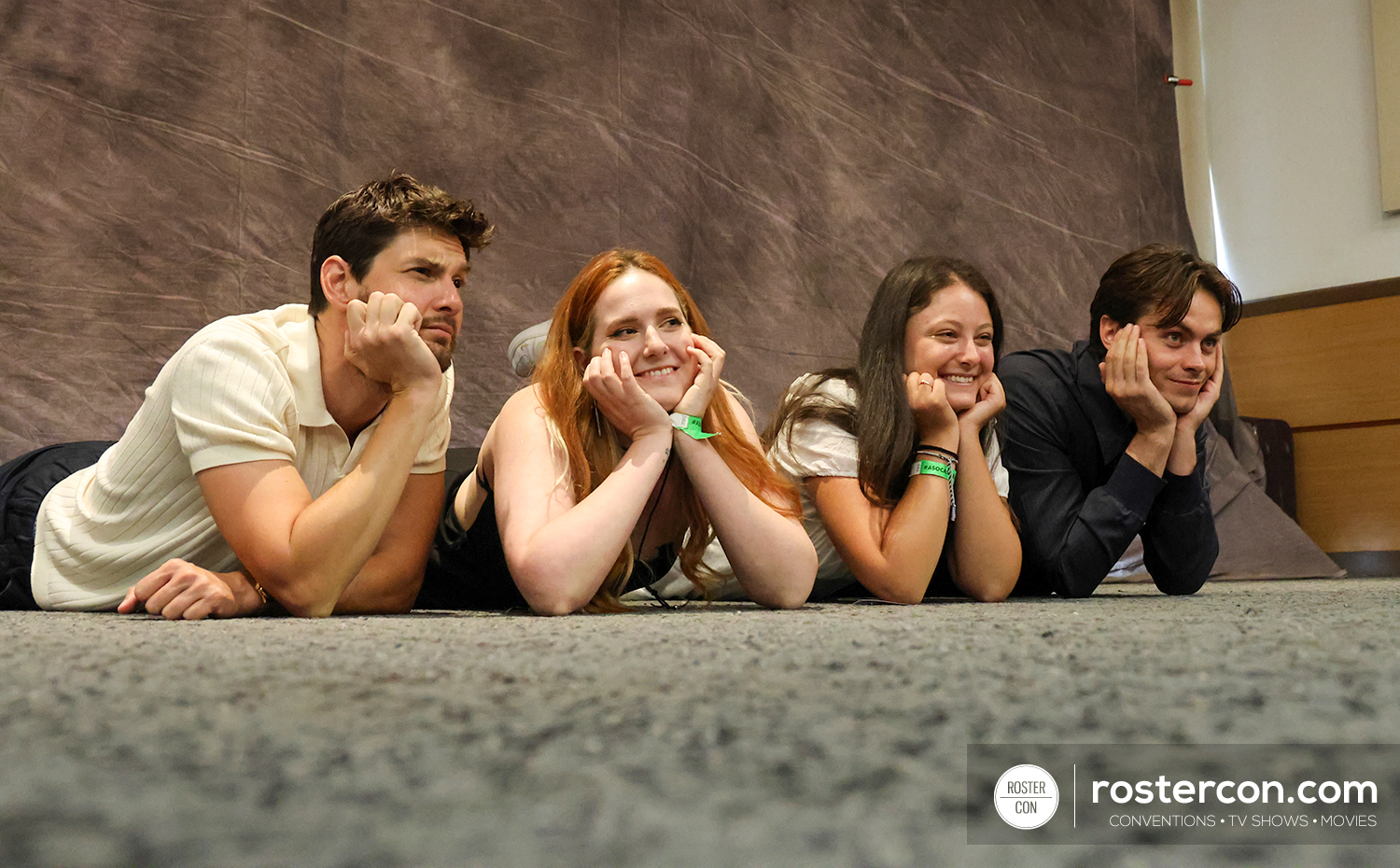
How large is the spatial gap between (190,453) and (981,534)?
3.33 ft

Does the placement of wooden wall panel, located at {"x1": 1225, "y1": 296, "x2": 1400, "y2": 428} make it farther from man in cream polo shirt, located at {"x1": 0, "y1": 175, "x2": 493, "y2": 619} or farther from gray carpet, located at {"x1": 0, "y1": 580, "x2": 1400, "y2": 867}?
gray carpet, located at {"x1": 0, "y1": 580, "x2": 1400, "y2": 867}

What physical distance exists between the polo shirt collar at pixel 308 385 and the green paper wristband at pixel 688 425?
415 millimetres

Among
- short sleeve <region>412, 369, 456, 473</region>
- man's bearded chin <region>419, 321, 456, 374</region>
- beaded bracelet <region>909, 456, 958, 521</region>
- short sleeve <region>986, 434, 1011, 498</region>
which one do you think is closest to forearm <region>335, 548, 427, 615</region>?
short sleeve <region>412, 369, 456, 473</region>

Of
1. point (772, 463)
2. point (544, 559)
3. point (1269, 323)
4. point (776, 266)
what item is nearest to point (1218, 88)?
point (1269, 323)

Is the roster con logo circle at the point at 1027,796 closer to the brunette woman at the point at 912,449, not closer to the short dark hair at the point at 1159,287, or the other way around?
the brunette woman at the point at 912,449

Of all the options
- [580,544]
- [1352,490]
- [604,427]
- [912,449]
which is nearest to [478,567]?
[604,427]

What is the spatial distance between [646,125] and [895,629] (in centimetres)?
214

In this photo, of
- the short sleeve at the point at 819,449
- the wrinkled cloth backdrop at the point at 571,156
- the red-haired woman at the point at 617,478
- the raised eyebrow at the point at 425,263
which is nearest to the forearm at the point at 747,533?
the red-haired woman at the point at 617,478

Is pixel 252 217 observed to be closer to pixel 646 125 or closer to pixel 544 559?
pixel 646 125

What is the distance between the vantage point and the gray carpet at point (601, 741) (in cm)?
24

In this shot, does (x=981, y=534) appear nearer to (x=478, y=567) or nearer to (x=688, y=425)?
(x=688, y=425)

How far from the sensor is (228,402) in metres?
1.08

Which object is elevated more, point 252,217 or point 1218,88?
point 1218,88

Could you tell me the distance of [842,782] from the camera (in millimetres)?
274
